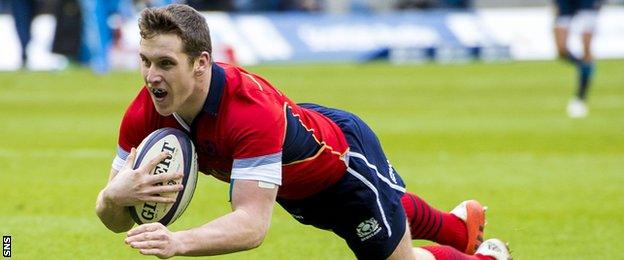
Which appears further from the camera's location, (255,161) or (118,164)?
(118,164)

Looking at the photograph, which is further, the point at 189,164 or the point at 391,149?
the point at 391,149

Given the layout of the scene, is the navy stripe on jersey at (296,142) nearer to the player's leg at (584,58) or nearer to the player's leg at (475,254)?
the player's leg at (475,254)

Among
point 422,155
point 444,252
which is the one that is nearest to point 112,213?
point 444,252

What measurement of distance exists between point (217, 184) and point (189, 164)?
562 centimetres

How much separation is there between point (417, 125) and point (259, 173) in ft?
36.2

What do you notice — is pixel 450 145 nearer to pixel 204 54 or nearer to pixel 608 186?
pixel 608 186

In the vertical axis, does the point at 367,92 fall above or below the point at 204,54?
below

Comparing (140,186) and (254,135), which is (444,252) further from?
(140,186)

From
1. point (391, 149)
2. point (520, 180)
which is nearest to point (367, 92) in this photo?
point (391, 149)

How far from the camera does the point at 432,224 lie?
276 inches

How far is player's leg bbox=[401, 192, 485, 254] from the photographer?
6910mm

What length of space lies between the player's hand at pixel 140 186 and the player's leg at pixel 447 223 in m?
1.83

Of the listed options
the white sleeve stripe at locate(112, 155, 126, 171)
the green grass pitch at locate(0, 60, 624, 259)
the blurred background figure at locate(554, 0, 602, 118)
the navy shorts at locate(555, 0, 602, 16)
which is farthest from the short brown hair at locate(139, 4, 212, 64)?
the navy shorts at locate(555, 0, 602, 16)

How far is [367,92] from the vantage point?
70.7 ft
